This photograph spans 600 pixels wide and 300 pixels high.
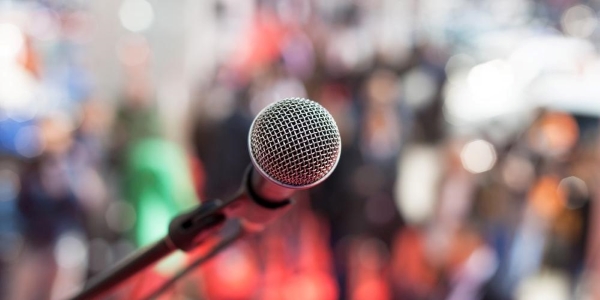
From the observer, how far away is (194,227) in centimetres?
62

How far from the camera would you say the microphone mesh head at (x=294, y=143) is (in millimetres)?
537

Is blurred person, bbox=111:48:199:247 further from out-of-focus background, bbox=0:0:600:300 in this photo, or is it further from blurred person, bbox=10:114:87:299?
blurred person, bbox=10:114:87:299

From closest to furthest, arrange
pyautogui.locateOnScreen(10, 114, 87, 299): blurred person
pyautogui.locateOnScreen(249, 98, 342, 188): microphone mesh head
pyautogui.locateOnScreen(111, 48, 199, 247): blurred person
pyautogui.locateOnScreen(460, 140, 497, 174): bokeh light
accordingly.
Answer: pyautogui.locateOnScreen(249, 98, 342, 188): microphone mesh head, pyautogui.locateOnScreen(10, 114, 87, 299): blurred person, pyautogui.locateOnScreen(111, 48, 199, 247): blurred person, pyautogui.locateOnScreen(460, 140, 497, 174): bokeh light

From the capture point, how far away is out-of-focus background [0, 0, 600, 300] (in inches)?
87.7

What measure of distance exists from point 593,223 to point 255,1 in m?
1.77

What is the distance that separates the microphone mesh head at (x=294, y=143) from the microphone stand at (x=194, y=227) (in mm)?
70

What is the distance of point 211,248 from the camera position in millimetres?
673

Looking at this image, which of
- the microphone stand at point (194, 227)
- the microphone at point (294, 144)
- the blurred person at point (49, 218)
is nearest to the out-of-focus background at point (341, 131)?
the blurred person at point (49, 218)

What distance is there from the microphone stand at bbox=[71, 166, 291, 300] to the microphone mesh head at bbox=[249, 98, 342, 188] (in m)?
0.07

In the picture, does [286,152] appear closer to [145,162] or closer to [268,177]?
[268,177]

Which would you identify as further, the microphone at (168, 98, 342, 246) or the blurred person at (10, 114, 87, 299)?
the blurred person at (10, 114, 87, 299)

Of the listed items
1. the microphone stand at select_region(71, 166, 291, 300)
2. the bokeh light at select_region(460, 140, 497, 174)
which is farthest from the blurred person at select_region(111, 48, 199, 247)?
the microphone stand at select_region(71, 166, 291, 300)

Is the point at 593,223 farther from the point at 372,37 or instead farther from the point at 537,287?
the point at 372,37

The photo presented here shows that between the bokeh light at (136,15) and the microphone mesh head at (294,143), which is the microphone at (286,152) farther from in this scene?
the bokeh light at (136,15)
